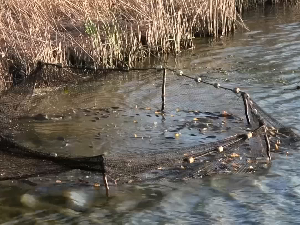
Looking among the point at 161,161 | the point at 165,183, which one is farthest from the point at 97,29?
the point at 161,161

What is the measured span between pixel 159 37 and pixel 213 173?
24.0 feet

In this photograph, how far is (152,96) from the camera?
34.2 feet

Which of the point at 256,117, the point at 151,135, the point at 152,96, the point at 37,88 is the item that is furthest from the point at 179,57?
the point at 256,117

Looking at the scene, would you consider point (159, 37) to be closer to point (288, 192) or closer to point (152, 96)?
point (152, 96)

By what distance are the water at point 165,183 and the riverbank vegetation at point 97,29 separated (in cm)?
88

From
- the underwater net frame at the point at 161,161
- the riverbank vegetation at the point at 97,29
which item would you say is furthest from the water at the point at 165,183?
the riverbank vegetation at the point at 97,29

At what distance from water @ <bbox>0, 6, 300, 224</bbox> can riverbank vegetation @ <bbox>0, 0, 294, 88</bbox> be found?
2.87 ft

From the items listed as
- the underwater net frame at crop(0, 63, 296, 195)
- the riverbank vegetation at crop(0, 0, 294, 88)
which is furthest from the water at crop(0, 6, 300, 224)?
the riverbank vegetation at crop(0, 0, 294, 88)

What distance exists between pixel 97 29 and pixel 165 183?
6325mm

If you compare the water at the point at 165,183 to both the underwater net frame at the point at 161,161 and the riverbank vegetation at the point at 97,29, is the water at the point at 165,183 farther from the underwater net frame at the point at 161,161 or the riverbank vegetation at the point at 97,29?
the riverbank vegetation at the point at 97,29

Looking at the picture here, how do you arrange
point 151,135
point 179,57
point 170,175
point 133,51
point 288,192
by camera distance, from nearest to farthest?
point 288,192 → point 170,175 → point 151,135 → point 133,51 → point 179,57

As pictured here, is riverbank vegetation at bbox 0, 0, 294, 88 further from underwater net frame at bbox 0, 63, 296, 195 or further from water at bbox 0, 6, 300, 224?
underwater net frame at bbox 0, 63, 296, 195

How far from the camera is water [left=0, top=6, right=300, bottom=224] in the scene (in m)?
5.75

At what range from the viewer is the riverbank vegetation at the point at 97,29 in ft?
36.5
